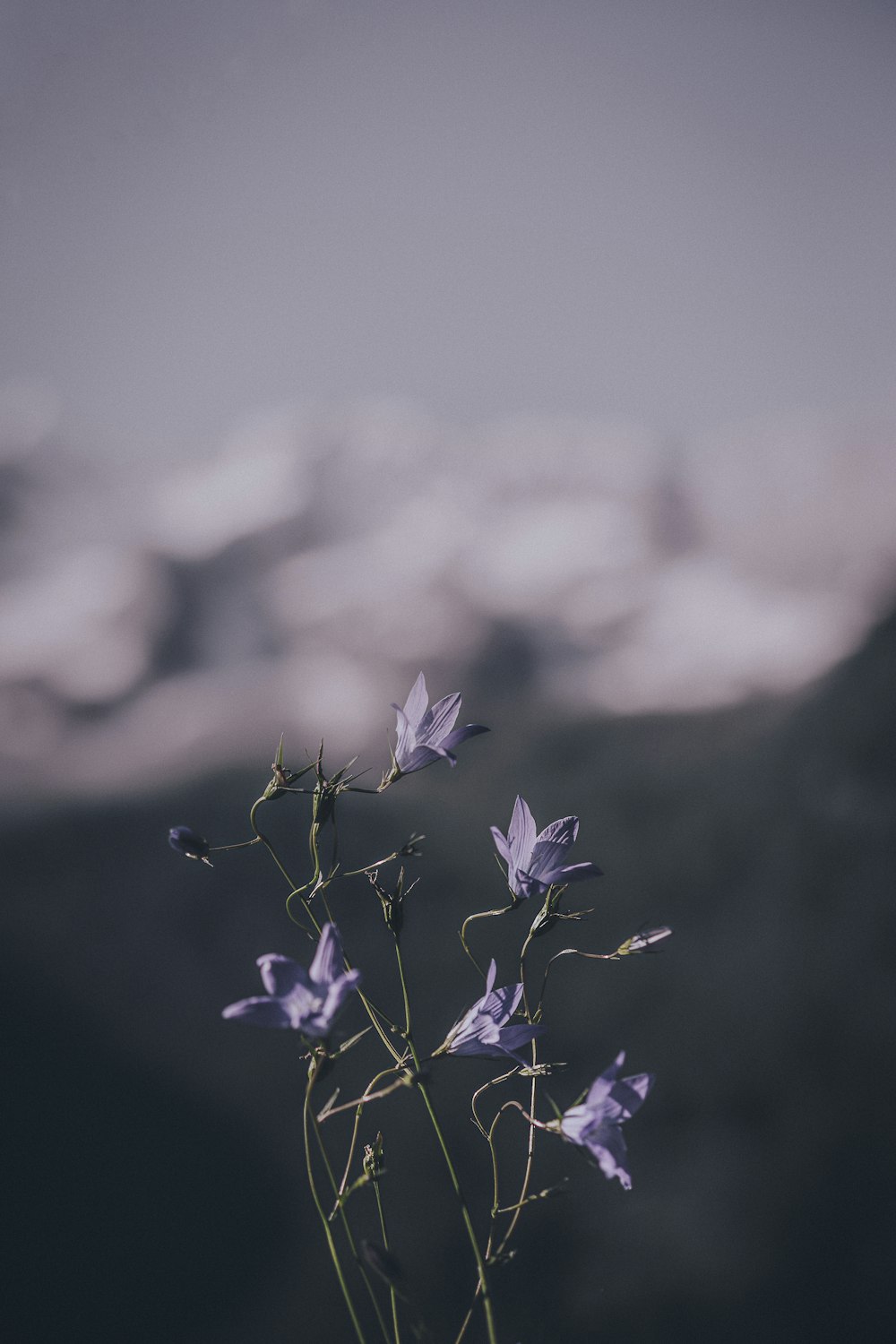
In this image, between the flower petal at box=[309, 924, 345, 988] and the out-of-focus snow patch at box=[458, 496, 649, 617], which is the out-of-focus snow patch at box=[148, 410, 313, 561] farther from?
the flower petal at box=[309, 924, 345, 988]

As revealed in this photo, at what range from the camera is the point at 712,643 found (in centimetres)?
167

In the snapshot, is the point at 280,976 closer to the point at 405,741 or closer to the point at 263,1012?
the point at 263,1012

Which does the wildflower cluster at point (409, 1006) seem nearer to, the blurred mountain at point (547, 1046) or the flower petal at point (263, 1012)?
the flower petal at point (263, 1012)

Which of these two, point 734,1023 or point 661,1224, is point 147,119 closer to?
point 734,1023

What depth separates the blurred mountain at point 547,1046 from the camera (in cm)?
100

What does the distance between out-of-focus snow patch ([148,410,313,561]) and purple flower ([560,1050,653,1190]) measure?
1.70m

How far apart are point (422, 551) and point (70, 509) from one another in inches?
31.0

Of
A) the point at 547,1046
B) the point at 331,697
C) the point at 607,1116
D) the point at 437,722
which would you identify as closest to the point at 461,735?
the point at 437,722

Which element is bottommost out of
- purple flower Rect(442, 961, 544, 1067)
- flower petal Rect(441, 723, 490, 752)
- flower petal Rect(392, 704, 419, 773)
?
purple flower Rect(442, 961, 544, 1067)

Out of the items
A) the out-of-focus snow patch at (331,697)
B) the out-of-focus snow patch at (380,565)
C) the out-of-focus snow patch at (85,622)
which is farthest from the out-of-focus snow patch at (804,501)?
the out-of-focus snow patch at (85,622)

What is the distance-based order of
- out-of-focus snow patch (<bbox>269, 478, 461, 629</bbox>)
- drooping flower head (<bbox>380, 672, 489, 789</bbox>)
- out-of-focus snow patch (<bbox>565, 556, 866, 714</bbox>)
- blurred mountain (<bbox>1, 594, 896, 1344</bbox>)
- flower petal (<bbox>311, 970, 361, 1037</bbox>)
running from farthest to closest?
out-of-focus snow patch (<bbox>269, 478, 461, 629</bbox>) < out-of-focus snow patch (<bbox>565, 556, 866, 714</bbox>) < blurred mountain (<bbox>1, 594, 896, 1344</bbox>) < drooping flower head (<bbox>380, 672, 489, 789</bbox>) < flower petal (<bbox>311, 970, 361, 1037</bbox>)

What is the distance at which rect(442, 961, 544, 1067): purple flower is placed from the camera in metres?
0.31

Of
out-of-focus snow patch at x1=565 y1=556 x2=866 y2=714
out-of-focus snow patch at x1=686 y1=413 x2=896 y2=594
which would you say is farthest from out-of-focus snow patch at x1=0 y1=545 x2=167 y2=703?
out-of-focus snow patch at x1=686 y1=413 x2=896 y2=594

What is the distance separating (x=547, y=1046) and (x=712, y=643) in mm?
881
